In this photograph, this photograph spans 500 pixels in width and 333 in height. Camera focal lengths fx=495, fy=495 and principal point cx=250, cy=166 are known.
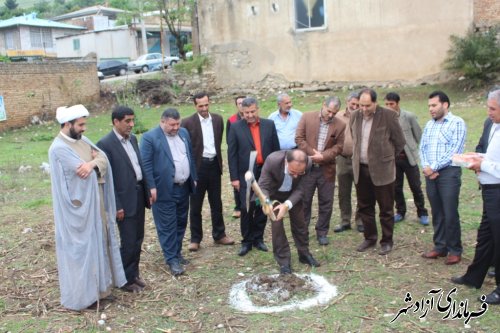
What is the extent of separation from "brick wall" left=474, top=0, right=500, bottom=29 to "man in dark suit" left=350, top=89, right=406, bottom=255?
13536 mm

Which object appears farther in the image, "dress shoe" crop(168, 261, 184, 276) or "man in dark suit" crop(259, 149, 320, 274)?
"dress shoe" crop(168, 261, 184, 276)

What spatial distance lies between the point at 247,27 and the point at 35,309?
16.7 meters

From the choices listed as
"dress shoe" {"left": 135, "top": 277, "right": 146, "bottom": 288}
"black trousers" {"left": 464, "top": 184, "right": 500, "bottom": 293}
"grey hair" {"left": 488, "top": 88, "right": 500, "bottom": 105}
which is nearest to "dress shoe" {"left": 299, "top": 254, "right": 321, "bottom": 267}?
"black trousers" {"left": 464, "top": 184, "right": 500, "bottom": 293}

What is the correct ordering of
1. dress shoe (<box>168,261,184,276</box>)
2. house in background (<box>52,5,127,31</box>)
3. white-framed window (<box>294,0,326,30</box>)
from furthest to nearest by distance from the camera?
house in background (<box>52,5,127,31</box>), white-framed window (<box>294,0,326,30</box>), dress shoe (<box>168,261,184,276</box>)

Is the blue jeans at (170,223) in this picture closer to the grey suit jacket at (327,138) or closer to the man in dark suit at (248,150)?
the man in dark suit at (248,150)

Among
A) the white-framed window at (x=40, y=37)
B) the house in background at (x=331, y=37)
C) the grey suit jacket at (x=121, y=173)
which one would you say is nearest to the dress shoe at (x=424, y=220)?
the grey suit jacket at (x=121, y=173)

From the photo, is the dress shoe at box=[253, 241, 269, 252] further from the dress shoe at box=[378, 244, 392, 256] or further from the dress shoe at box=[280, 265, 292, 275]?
the dress shoe at box=[378, 244, 392, 256]

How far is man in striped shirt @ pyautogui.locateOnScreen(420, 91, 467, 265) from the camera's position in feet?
16.4

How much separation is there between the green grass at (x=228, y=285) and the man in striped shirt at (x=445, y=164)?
35 centimetres

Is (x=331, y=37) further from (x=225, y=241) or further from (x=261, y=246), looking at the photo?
(x=261, y=246)

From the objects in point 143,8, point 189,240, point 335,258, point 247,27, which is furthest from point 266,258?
point 143,8

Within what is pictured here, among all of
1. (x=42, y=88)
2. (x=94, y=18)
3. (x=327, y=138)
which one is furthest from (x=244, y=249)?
(x=94, y=18)

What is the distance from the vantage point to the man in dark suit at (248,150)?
5.75 metres

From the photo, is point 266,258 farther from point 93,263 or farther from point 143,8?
point 143,8
